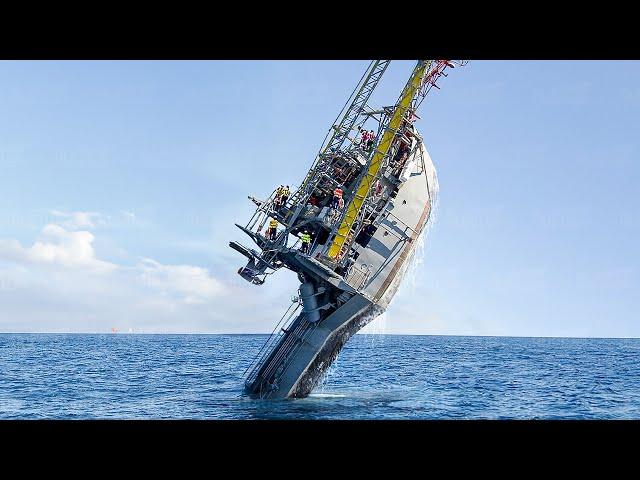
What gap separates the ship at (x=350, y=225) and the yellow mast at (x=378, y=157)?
1.6 inches

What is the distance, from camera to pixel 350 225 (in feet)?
85.1

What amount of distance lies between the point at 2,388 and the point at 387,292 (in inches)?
991

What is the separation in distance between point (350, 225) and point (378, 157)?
3.10 m

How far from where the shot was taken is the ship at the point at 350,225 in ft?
85.7

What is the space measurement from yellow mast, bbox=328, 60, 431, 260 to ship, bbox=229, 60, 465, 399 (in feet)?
0.14

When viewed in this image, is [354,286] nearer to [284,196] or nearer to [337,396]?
[284,196]

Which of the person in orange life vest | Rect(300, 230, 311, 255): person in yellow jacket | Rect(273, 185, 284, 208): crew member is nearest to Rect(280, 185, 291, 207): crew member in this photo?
Rect(273, 185, 284, 208): crew member

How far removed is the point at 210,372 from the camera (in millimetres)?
49688

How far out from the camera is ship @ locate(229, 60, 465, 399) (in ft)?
85.7

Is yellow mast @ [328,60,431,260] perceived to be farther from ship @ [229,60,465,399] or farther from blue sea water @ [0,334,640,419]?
blue sea water @ [0,334,640,419]

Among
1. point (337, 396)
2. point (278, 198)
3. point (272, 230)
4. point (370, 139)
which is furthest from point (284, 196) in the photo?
point (337, 396)
